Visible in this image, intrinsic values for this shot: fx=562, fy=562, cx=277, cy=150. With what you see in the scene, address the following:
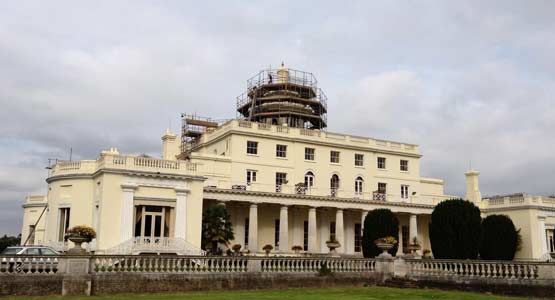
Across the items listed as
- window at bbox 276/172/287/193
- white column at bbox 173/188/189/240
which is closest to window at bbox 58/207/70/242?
white column at bbox 173/188/189/240

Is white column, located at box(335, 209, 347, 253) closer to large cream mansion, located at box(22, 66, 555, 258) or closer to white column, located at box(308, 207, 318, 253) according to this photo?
large cream mansion, located at box(22, 66, 555, 258)

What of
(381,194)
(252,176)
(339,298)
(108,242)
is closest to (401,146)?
(381,194)

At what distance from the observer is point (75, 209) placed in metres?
32.8

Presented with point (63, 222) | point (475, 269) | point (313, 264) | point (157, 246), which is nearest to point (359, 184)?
point (157, 246)

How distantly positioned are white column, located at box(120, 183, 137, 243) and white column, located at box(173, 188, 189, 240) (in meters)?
2.46

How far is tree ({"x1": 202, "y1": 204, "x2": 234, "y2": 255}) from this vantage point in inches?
1352

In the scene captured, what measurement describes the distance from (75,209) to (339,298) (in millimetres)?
20076

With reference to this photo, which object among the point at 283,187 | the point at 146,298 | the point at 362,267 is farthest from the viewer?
the point at 283,187

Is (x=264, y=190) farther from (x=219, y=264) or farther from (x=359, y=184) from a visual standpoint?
(x=219, y=264)

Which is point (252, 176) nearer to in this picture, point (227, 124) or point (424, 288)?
point (227, 124)

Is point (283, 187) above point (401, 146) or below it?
below

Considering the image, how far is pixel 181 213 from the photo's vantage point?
1270 inches

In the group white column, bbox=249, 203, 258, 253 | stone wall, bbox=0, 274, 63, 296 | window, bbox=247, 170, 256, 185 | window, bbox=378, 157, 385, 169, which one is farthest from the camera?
window, bbox=378, 157, 385, 169

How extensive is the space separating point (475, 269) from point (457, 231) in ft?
59.4
